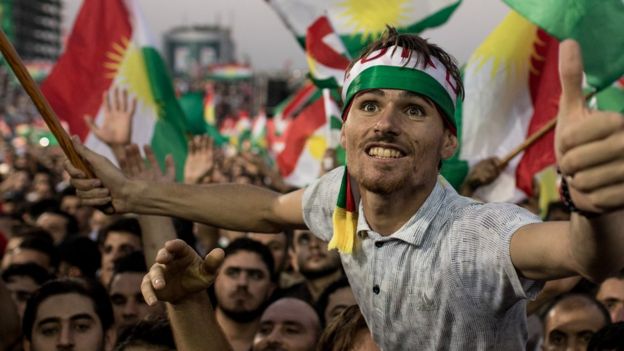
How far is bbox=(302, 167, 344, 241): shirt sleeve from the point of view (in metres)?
3.41

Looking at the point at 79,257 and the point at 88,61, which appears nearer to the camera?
the point at 79,257

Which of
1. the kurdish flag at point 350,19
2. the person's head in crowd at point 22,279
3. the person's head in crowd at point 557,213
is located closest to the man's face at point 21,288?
the person's head in crowd at point 22,279

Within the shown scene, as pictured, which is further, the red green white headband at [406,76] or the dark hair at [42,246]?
the dark hair at [42,246]

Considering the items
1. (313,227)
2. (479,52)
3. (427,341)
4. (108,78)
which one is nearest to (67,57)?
(108,78)

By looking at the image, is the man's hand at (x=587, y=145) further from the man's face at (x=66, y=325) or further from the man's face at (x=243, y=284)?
the man's face at (x=243, y=284)

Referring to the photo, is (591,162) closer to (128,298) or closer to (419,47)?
(419,47)

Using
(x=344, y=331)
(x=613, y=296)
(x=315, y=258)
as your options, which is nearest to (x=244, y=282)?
(x=315, y=258)

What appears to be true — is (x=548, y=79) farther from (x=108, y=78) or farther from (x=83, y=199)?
(x=83, y=199)

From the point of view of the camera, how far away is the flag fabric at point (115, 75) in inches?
303

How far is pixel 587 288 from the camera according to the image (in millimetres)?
6223

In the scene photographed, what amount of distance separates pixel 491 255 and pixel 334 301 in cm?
287

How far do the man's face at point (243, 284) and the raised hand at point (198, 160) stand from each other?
0.57 meters

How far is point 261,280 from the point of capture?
6.16 meters

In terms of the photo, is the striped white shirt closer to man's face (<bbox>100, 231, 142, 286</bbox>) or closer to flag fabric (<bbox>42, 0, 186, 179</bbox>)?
man's face (<bbox>100, 231, 142, 286</bbox>)
